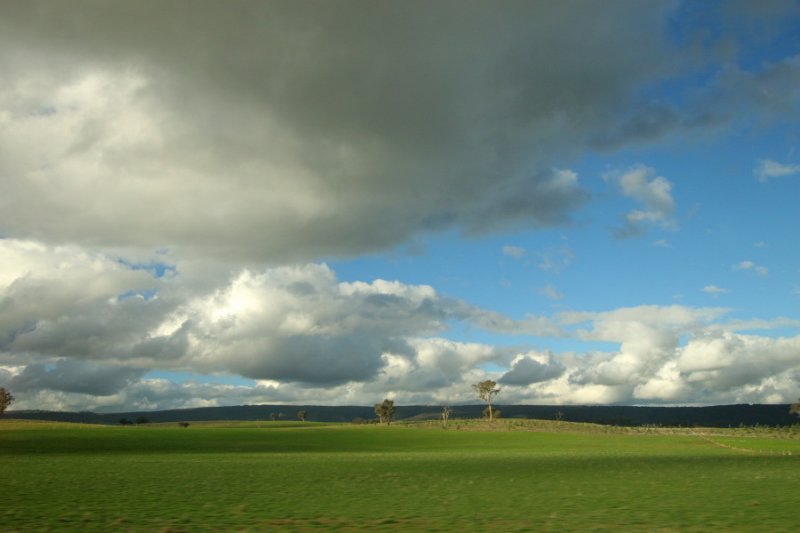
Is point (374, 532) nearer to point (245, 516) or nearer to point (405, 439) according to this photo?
point (245, 516)

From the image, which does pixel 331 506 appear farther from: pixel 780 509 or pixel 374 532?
pixel 780 509

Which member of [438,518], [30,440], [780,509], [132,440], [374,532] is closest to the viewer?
[374,532]

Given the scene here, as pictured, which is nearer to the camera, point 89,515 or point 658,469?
point 89,515

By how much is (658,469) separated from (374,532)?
35177mm

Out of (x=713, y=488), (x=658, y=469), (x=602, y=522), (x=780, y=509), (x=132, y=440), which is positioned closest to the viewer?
(x=602, y=522)

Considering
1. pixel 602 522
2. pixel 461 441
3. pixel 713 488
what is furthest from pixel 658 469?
pixel 461 441

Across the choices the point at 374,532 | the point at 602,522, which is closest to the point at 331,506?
the point at 374,532

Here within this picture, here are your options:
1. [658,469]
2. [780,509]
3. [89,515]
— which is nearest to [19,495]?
[89,515]

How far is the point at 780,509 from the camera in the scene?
23.3 meters

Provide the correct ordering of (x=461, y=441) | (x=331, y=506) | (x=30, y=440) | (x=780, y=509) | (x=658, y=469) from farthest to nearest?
(x=461, y=441), (x=30, y=440), (x=658, y=469), (x=331, y=506), (x=780, y=509)

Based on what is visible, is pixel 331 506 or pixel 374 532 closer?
pixel 374 532

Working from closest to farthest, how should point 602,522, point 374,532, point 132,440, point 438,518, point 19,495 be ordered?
point 374,532
point 602,522
point 438,518
point 19,495
point 132,440

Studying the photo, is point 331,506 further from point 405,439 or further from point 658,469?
point 405,439

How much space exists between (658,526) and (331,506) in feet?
40.4
